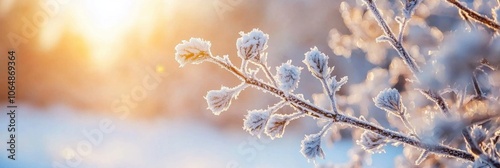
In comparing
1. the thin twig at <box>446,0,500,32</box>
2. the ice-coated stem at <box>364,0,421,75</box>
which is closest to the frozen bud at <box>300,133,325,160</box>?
the ice-coated stem at <box>364,0,421,75</box>

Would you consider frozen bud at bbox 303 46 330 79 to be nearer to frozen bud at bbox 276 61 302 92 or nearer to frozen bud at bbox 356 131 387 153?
frozen bud at bbox 276 61 302 92

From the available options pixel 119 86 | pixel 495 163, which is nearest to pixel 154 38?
pixel 119 86

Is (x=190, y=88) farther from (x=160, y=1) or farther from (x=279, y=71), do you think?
(x=279, y=71)

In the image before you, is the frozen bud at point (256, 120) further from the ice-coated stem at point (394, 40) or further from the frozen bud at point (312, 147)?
the ice-coated stem at point (394, 40)

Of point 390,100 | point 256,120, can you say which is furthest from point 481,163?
point 256,120

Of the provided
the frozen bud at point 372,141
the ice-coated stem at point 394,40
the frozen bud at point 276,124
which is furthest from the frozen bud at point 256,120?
the ice-coated stem at point 394,40

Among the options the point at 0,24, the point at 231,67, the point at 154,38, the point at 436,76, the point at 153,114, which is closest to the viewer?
the point at 436,76
